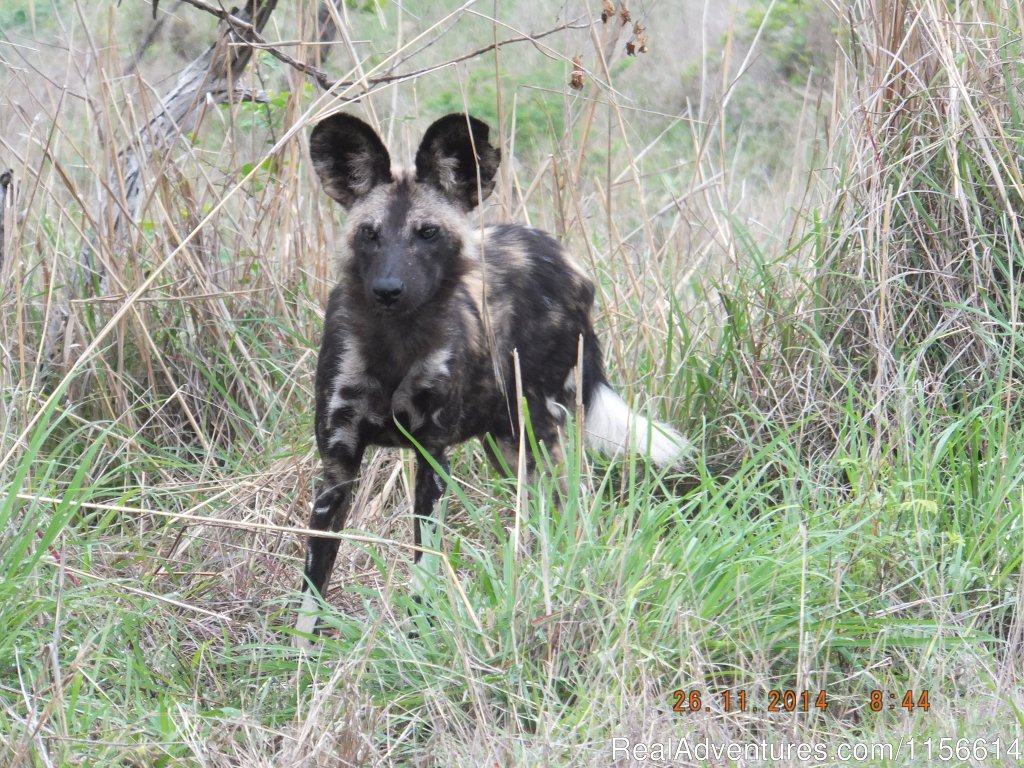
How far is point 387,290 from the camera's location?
3.17 meters

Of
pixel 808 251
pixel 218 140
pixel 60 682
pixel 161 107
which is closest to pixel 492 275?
pixel 808 251

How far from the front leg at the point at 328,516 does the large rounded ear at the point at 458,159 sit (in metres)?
0.79

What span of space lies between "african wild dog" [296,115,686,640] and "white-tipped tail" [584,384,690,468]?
2 cm

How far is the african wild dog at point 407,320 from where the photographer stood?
3.32m

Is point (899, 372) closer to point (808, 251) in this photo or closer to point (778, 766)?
point (808, 251)

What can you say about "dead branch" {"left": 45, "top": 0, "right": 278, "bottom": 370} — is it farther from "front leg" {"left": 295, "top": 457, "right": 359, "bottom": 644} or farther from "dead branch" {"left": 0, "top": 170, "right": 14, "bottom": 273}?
"front leg" {"left": 295, "top": 457, "right": 359, "bottom": 644}

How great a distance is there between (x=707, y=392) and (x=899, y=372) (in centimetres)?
73

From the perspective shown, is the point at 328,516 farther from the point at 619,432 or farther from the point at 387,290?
the point at 619,432

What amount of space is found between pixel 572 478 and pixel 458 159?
103cm

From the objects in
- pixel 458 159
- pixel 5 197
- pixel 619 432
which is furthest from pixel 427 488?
pixel 5 197

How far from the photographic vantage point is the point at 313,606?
307 centimetres
